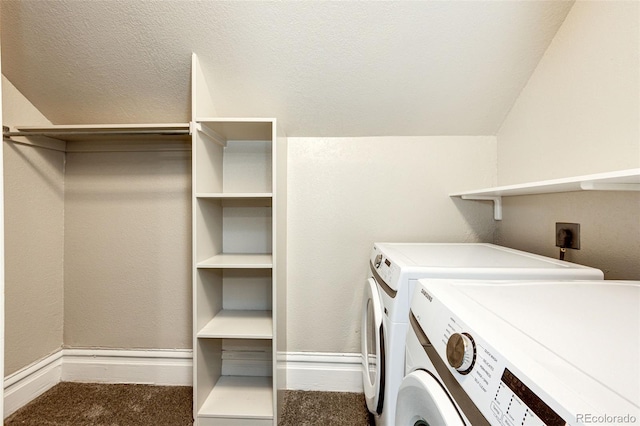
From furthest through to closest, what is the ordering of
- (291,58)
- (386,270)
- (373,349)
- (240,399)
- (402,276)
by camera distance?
(240,399), (291,58), (373,349), (386,270), (402,276)

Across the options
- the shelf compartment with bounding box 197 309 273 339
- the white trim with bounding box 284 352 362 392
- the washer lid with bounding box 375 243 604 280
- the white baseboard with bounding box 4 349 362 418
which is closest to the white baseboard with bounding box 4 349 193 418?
the white baseboard with bounding box 4 349 362 418

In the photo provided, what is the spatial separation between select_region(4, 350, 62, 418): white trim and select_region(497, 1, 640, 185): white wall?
300 centimetres

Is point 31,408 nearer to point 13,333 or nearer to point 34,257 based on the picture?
point 13,333

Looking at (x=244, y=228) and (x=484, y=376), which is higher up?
(x=244, y=228)

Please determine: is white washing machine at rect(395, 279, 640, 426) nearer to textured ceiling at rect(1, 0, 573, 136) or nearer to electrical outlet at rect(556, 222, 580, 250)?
electrical outlet at rect(556, 222, 580, 250)

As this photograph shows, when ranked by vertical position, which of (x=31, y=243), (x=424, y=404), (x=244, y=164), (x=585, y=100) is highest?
(x=585, y=100)

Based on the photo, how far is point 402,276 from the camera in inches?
37.9

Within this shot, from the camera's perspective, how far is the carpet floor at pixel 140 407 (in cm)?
153

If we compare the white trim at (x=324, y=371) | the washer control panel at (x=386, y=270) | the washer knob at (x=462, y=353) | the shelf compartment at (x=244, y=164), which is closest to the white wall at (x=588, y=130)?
the washer control panel at (x=386, y=270)

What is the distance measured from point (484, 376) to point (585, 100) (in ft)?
4.25

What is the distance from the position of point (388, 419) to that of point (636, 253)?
1043mm

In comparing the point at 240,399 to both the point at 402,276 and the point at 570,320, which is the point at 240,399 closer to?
the point at 402,276

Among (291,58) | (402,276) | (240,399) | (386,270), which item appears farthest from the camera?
(240,399)

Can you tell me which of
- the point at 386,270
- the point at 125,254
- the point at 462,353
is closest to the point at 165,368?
the point at 125,254
